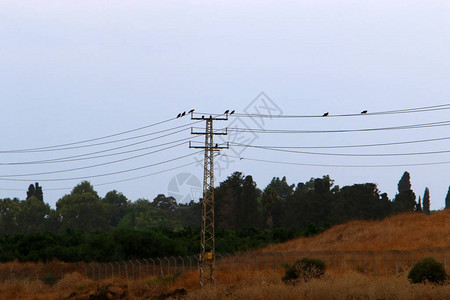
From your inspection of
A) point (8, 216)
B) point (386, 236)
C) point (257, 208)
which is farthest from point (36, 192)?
point (386, 236)

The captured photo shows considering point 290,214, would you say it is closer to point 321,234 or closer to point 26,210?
point 321,234

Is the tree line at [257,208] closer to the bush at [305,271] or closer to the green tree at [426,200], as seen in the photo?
the green tree at [426,200]

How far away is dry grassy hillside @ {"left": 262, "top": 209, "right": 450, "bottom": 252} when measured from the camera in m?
67.5

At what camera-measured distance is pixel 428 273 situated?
117 ft

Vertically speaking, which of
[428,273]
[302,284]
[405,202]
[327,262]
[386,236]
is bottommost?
[302,284]

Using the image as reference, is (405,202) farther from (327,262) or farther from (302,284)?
(302,284)

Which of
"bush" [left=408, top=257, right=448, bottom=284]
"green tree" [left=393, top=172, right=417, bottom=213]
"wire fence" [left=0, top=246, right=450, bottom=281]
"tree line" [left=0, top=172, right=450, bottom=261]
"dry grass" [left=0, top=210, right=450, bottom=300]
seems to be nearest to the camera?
"dry grass" [left=0, top=210, right=450, bottom=300]

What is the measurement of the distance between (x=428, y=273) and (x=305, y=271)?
26.6 ft

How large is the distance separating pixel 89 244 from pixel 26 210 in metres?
85.7

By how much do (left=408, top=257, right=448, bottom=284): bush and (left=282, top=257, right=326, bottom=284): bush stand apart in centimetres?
607

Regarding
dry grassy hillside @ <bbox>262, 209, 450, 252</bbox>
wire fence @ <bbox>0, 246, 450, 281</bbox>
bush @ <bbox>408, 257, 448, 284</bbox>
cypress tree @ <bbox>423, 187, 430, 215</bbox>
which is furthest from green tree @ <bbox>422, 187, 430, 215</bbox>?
bush @ <bbox>408, 257, 448, 284</bbox>

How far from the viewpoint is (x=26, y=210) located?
158 metres

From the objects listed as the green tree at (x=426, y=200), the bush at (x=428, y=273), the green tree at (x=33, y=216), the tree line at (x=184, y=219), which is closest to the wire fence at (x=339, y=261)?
the bush at (x=428, y=273)

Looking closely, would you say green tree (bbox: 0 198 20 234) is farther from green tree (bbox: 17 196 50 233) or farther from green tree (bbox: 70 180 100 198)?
green tree (bbox: 70 180 100 198)
